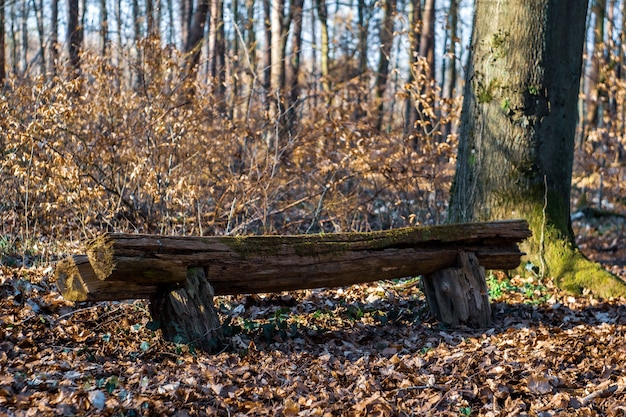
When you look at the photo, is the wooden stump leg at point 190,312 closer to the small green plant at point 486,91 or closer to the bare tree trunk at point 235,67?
the small green plant at point 486,91

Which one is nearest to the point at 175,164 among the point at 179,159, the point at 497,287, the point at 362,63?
the point at 179,159

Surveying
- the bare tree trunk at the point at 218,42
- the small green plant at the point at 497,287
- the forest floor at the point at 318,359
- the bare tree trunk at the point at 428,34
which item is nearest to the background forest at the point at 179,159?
the bare tree trunk at the point at 218,42

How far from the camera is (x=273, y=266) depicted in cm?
493

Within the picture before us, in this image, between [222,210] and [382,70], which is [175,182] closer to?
[222,210]

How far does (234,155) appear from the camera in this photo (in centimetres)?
885

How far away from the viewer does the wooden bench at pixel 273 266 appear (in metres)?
4.33

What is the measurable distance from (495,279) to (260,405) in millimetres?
3712

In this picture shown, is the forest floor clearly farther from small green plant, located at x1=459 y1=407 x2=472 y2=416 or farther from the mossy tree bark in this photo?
the mossy tree bark

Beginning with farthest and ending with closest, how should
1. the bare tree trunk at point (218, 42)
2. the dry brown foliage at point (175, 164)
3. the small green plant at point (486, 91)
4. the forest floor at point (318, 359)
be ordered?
the bare tree trunk at point (218, 42)
the dry brown foliage at point (175, 164)
the small green plant at point (486, 91)
the forest floor at point (318, 359)

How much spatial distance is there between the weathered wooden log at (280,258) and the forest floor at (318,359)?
1.41 feet

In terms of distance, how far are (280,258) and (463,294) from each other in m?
1.75

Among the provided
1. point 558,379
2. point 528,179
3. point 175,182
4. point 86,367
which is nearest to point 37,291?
point 86,367

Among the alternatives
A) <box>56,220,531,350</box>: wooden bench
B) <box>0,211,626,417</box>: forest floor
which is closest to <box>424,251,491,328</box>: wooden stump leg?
<box>56,220,531,350</box>: wooden bench

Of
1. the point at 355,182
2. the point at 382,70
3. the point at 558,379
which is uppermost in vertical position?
the point at 382,70
